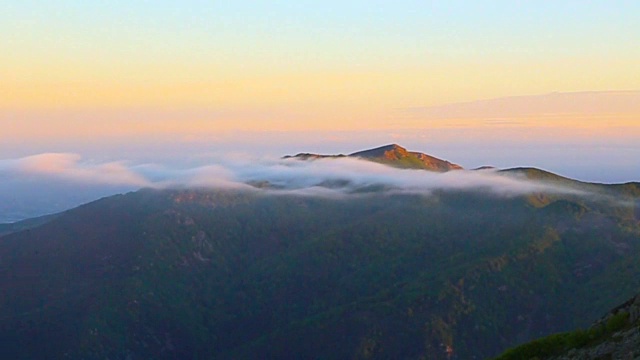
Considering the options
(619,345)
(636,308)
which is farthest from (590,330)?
(619,345)

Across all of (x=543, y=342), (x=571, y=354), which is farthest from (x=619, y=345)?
(x=543, y=342)

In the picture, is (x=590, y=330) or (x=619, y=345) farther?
(x=590, y=330)

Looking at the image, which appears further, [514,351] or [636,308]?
[514,351]

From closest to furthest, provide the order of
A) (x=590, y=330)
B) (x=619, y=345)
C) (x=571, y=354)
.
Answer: (x=619, y=345) < (x=571, y=354) < (x=590, y=330)

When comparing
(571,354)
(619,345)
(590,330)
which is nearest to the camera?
(619,345)

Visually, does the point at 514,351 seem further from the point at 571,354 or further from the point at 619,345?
the point at 619,345

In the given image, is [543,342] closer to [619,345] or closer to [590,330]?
[590,330]
